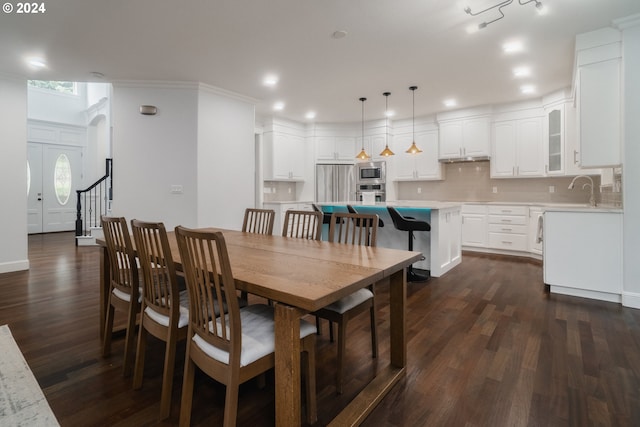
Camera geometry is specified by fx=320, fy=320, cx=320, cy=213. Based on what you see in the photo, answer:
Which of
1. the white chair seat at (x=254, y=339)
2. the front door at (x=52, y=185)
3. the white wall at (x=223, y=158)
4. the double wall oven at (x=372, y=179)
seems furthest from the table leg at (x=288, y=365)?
the front door at (x=52, y=185)

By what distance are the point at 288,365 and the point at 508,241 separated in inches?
207

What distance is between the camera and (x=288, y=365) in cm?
121

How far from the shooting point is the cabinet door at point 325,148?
282 inches

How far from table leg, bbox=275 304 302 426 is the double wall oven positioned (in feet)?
18.9

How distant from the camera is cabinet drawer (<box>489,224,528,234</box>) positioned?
5219 mm

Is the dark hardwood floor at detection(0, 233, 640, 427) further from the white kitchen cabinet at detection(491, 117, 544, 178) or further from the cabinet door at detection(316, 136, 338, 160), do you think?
the cabinet door at detection(316, 136, 338, 160)

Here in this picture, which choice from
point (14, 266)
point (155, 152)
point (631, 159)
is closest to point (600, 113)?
point (631, 159)

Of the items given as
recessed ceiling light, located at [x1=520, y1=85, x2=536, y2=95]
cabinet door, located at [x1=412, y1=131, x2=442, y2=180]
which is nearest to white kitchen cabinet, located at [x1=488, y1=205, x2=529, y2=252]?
cabinet door, located at [x1=412, y1=131, x2=442, y2=180]

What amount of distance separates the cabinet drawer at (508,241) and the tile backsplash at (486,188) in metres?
0.82

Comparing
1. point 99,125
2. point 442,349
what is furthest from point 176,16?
point 99,125

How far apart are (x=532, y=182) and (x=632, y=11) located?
3187mm

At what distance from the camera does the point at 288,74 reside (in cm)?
421

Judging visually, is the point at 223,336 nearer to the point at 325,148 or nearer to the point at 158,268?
the point at 158,268

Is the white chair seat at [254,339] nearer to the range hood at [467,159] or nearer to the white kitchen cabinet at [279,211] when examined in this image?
the white kitchen cabinet at [279,211]
